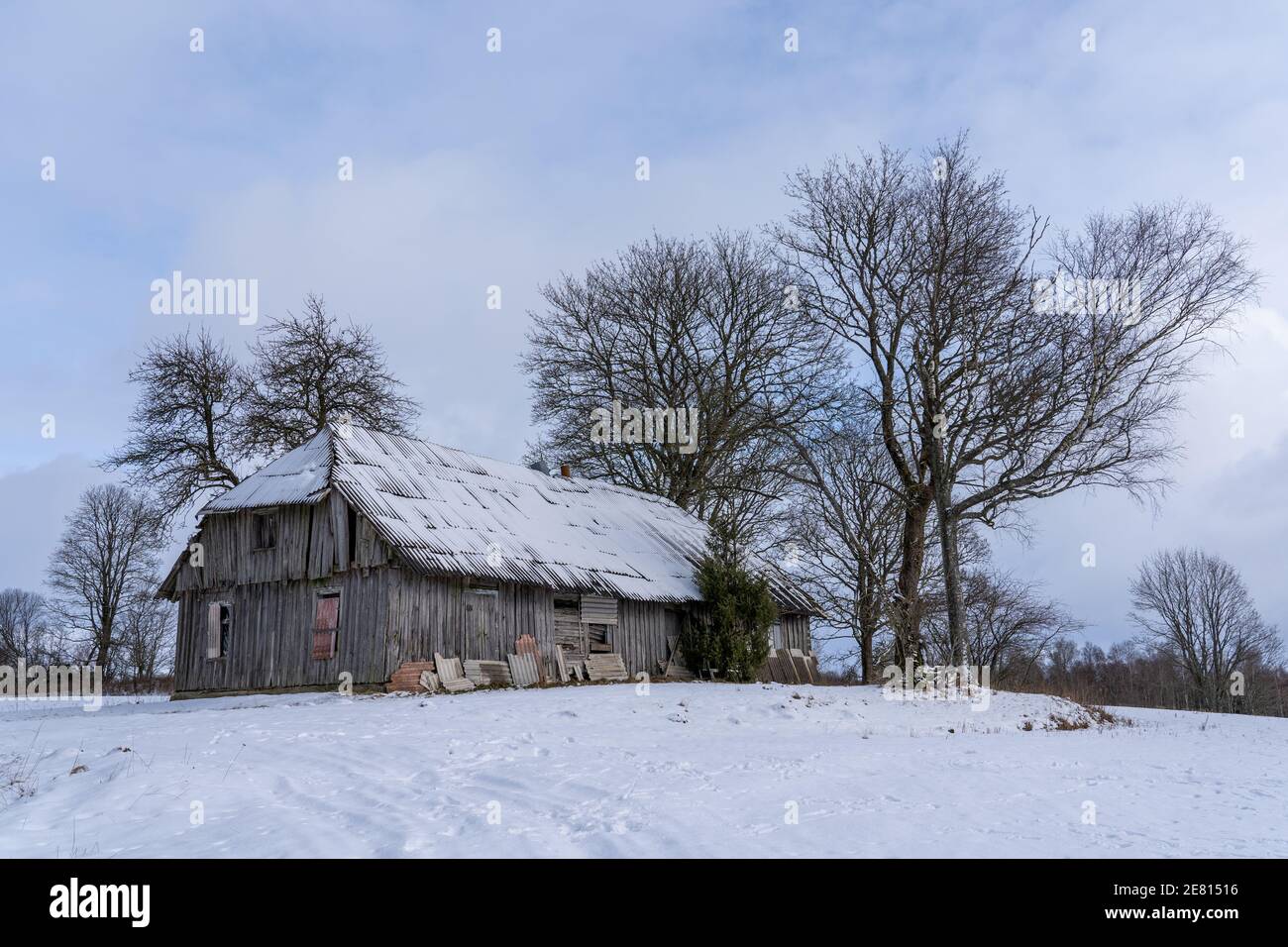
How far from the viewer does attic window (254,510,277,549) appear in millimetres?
21905

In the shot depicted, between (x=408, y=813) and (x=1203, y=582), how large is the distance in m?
48.2

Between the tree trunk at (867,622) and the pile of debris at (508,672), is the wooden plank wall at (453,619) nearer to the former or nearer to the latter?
the pile of debris at (508,672)

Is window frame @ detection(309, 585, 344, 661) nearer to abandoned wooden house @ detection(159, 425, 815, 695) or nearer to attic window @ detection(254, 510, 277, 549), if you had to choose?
abandoned wooden house @ detection(159, 425, 815, 695)

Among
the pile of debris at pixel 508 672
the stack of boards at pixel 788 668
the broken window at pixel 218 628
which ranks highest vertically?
the broken window at pixel 218 628

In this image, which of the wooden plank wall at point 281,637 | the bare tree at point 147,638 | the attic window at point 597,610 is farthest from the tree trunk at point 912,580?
the bare tree at point 147,638

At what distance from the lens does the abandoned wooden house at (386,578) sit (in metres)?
20.0

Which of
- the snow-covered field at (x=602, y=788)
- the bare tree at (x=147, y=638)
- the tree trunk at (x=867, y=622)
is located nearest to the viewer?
the snow-covered field at (x=602, y=788)

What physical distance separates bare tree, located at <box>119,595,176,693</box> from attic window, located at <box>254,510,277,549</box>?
836 inches

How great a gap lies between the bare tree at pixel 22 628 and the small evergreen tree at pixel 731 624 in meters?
34.6

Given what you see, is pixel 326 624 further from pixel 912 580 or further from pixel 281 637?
pixel 912 580
